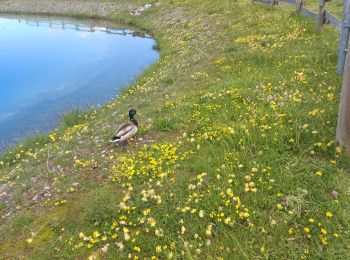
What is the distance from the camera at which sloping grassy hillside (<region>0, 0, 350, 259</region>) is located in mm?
7109

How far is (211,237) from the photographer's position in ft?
23.6

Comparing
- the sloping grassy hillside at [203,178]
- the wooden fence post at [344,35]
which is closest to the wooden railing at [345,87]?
the wooden fence post at [344,35]

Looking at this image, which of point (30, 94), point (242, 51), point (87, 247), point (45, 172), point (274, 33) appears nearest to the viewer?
point (87, 247)

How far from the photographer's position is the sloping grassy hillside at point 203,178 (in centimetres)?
A: 711

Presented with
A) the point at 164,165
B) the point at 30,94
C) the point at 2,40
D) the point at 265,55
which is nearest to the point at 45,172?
the point at 164,165

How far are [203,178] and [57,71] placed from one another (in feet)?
80.1

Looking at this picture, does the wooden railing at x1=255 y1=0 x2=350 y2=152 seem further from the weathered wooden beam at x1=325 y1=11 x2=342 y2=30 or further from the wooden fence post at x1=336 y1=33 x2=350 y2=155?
the weathered wooden beam at x1=325 y1=11 x2=342 y2=30

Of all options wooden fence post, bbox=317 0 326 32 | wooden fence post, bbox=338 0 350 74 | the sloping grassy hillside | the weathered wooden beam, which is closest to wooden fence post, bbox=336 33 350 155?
the sloping grassy hillside

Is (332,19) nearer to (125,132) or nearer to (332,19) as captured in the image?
(332,19)

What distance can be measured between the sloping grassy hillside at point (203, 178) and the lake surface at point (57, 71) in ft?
18.6

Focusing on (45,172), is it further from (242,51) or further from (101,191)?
(242,51)

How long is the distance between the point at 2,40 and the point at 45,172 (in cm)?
3772

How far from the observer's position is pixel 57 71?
29.7 m

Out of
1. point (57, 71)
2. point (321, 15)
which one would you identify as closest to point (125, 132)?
point (321, 15)
